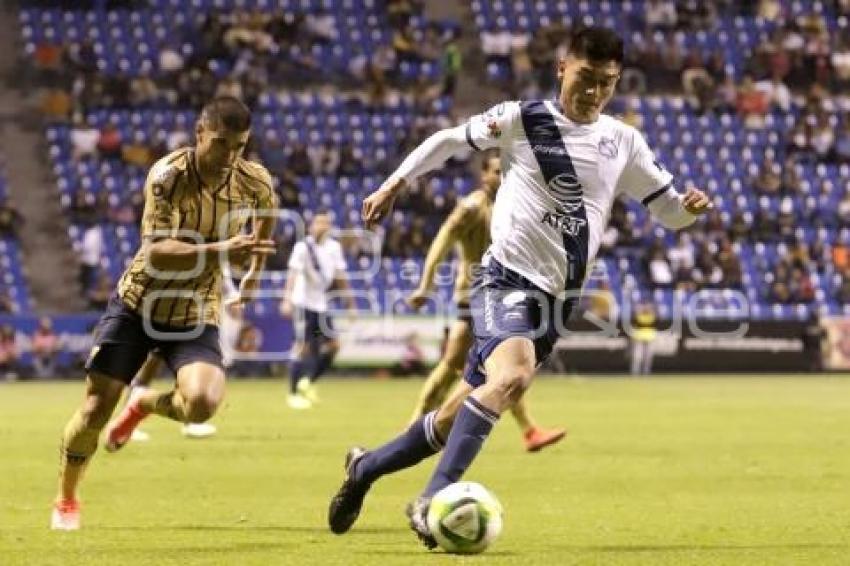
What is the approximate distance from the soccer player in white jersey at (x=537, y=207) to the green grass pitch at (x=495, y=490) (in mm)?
730

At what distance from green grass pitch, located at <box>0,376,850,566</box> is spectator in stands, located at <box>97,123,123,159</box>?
12.3m

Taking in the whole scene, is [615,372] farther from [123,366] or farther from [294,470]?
[123,366]

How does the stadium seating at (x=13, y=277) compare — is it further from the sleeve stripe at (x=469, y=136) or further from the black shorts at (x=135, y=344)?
the sleeve stripe at (x=469, y=136)

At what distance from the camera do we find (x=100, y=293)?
30.0 meters

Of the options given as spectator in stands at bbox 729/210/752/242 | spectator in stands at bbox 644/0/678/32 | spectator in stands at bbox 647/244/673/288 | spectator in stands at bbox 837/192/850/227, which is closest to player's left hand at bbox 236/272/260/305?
spectator in stands at bbox 647/244/673/288

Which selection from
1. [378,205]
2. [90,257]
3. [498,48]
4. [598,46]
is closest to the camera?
[378,205]

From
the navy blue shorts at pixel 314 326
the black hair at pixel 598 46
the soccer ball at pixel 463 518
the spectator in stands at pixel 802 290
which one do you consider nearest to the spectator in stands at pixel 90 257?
the navy blue shorts at pixel 314 326

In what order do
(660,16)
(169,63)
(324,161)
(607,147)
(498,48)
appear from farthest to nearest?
1. (660,16)
2. (498,48)
3. (169,63)
4. (324,161)
5. (607,147)

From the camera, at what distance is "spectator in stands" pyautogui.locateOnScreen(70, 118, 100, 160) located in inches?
1304

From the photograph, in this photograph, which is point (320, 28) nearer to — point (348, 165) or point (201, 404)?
point (348, 165)

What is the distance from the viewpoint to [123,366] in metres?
9.26

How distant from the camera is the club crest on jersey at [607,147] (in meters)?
8.70

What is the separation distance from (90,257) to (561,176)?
907 inches

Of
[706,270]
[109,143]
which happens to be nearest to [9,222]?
[109,143]
